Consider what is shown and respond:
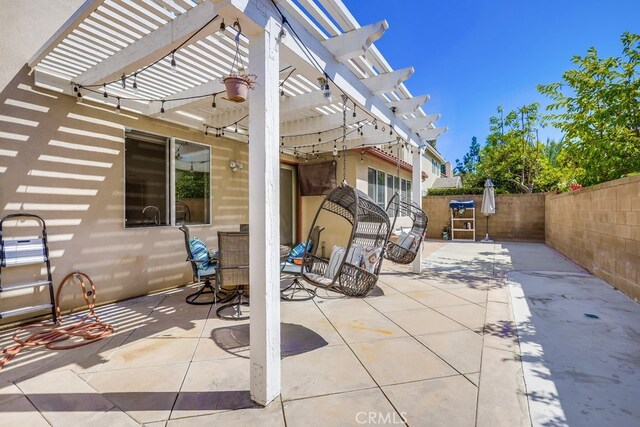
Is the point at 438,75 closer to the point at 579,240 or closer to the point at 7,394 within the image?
the point at 579,240

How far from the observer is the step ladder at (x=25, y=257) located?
10.9 ft

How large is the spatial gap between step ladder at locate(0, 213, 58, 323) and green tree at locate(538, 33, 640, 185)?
8444mm

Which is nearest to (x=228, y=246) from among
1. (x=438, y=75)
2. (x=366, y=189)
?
(x=366, y=189)

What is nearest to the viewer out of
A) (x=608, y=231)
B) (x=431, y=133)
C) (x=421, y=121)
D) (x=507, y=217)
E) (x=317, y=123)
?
(x=608, y=231)

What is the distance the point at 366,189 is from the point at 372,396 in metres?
6.16

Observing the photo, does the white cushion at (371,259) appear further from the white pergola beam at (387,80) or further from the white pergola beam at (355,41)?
the white pergola beam at (355,41)

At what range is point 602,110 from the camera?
17.5ft

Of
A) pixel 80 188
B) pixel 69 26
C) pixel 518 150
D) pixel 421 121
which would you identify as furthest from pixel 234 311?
pixel 518 150

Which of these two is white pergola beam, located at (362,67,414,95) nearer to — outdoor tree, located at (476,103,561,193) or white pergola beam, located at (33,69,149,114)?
white pergola beam, located at (33,69,149,114)

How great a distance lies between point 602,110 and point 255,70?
640 cm

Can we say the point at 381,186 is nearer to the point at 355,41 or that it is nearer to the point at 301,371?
the point at 355,41

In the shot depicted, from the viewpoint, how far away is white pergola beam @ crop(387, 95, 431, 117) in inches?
176

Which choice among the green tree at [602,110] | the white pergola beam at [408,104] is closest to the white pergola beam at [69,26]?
the white pergola beam at [408,104]

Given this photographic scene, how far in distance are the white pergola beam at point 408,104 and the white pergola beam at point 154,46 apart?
302 centimetres
